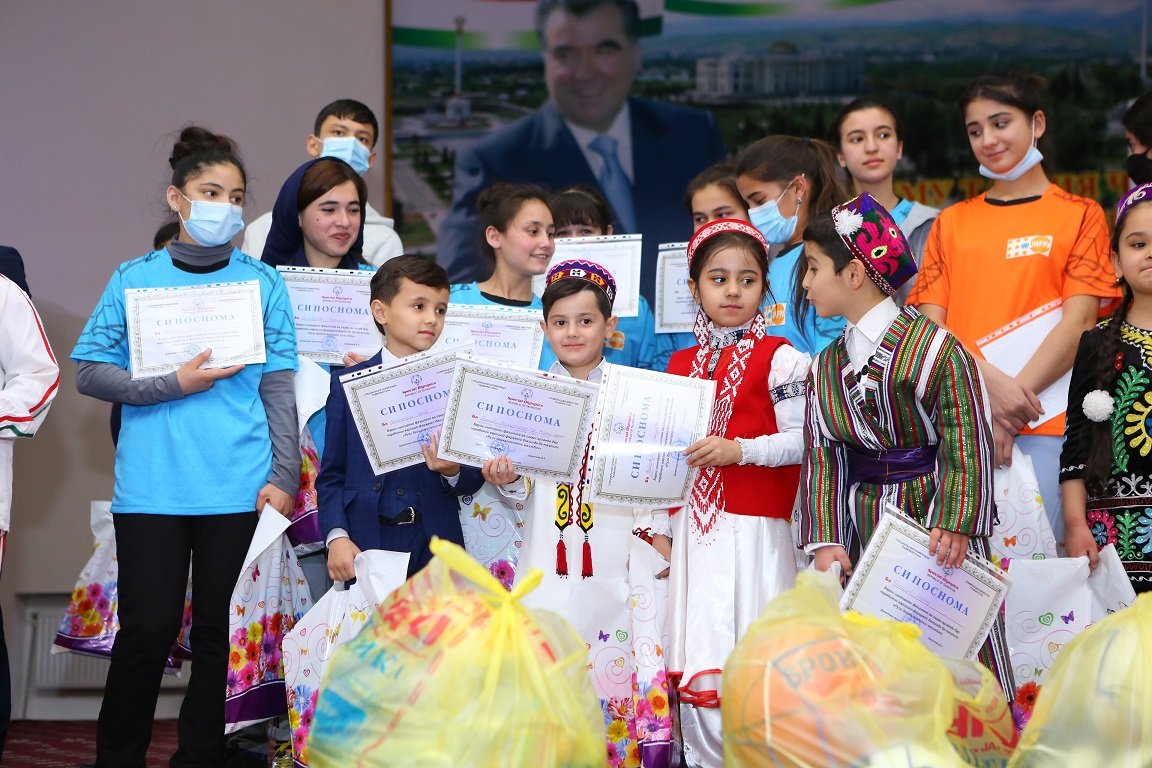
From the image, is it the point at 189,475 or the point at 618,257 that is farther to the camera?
the point at 618,257

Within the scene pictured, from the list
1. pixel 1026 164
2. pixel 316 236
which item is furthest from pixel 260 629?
pixel 1026 164

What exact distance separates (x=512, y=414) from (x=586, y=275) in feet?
1.88


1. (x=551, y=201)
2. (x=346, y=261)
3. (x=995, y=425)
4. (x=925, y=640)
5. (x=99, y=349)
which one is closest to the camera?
(x=925, y=640)

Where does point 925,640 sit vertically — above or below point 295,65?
below

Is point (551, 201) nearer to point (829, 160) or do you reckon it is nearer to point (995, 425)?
point (829, 160)

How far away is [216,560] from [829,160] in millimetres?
2347

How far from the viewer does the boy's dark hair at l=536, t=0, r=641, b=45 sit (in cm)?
632

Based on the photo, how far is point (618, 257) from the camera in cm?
416

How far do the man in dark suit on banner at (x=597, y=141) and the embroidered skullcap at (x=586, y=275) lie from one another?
101 inches

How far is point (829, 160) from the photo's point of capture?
14.1ft

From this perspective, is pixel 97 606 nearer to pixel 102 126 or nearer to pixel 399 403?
pixel 399 403

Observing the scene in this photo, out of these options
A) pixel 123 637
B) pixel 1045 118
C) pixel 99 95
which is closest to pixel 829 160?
pixel 1045 118

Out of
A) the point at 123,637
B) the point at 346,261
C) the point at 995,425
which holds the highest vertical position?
the point at 346,261

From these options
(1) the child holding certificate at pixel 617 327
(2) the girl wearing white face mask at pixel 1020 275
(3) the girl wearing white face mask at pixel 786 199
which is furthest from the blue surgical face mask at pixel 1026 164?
(1) the child holding certificate at pixel 617 327
